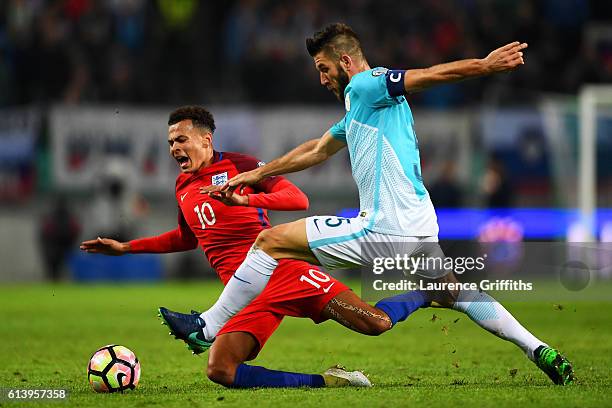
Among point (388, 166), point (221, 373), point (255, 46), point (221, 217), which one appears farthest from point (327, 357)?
point (255, 46)

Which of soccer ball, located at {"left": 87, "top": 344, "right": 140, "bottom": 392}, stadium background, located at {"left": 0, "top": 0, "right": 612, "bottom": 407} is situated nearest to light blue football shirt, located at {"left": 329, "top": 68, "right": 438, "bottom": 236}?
soccer ball, located at {"left": 87, "top": 344, "right": 140, "bottom": 392}

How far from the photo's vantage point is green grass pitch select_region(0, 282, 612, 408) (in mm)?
6602

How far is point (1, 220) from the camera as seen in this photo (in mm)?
20344

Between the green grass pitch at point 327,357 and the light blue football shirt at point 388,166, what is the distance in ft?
3.36

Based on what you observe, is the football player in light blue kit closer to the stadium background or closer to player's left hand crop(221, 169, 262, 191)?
player's left hand crop(221, 169, 262, 191)

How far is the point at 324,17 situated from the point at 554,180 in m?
5.54

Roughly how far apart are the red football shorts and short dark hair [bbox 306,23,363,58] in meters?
1.47

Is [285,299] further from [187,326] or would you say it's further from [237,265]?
[187,326]

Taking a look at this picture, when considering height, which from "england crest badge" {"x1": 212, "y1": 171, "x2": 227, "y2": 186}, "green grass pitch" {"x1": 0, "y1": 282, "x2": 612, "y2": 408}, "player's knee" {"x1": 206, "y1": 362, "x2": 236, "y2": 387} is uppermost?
"england crest badge" {"x1": 212, "y1": 171, "x2": 227, "y2": 186}

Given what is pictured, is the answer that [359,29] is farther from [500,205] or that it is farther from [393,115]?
[393,115]

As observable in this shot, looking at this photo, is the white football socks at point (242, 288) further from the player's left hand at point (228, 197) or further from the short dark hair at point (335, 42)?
the short dark hair at point (335, 42)

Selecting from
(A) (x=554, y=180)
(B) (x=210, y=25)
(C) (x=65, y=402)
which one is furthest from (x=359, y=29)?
(C) (x=65, y=402)

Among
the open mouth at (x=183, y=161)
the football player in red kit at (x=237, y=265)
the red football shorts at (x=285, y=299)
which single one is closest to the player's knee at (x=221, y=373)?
the football player in red kit at (x=237, y=265)

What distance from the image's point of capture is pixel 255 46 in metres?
21.7
